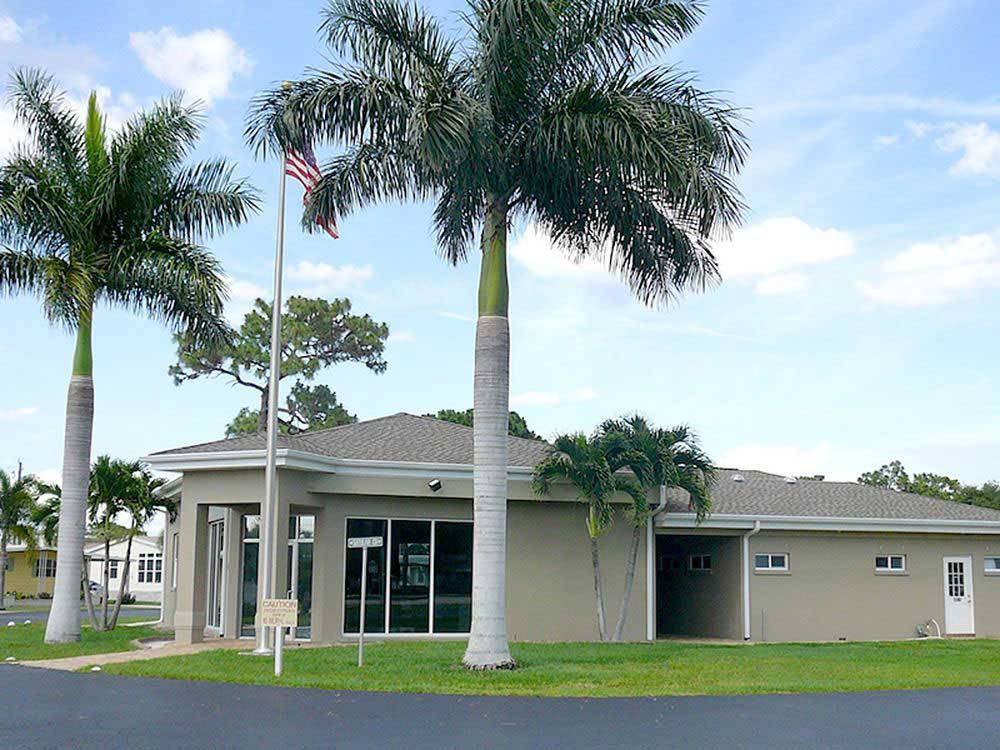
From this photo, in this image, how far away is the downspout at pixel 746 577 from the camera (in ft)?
87.5

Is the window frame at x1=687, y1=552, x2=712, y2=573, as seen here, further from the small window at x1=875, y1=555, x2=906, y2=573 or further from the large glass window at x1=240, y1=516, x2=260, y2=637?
the large glass window at x1=240, y1=516, x2=260, y2=637

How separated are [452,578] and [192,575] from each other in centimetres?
532

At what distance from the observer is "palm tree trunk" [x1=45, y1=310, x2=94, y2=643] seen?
891 inches

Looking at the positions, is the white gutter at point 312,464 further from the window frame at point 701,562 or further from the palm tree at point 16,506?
the palm tree at point 16,506

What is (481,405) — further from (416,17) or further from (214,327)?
(214,327)

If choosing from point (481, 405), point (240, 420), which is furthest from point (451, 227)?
point (240, 420)

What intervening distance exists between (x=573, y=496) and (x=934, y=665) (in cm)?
793

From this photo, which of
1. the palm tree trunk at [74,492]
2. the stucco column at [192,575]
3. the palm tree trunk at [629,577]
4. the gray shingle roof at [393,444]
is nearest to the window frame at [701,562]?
the palm tree trunk at [629,577]

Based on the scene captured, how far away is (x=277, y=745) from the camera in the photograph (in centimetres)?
1081

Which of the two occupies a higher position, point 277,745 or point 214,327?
point 214,327

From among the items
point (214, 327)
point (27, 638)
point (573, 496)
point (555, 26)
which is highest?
point (555, 26)

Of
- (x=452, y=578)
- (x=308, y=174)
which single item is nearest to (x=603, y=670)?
(x=452, y=578)

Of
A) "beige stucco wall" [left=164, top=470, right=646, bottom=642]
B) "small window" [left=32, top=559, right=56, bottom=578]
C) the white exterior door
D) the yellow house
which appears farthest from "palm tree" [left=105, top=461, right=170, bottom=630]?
"small window" [left=32, top=559, right=56, bottom=578]

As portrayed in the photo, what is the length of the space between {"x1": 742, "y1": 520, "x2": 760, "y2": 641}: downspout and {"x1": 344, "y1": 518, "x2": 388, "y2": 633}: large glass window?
8.64 metres
